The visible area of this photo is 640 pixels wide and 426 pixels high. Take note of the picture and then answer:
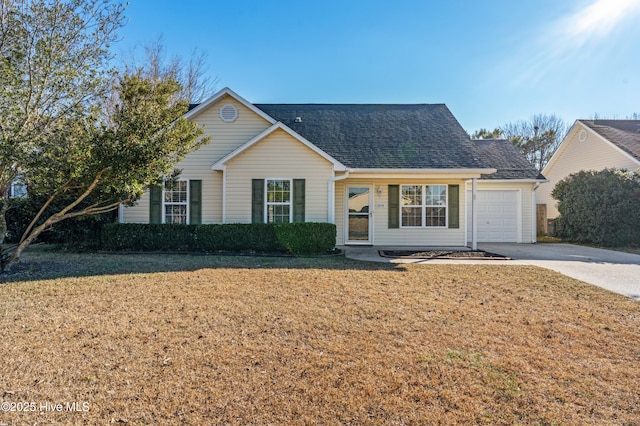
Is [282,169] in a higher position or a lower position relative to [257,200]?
higher

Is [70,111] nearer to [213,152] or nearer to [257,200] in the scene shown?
[213,152]

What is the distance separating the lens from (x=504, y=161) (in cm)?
1511

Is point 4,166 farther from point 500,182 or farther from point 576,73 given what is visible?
point 576,73

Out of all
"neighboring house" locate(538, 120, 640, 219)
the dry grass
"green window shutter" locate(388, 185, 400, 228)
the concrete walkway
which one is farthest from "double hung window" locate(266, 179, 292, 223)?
"neighboring house" locate(538, 120, 640, 219)

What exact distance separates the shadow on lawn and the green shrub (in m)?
10.7

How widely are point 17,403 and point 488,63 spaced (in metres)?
15.5

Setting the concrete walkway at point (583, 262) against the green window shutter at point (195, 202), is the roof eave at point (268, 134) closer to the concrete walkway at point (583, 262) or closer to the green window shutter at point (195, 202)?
the green window shutter at point (195, 202)

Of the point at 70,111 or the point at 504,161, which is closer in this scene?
the point at 70,111

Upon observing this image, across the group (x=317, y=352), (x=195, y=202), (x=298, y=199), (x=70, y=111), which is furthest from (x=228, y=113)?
(x=317, y=352)

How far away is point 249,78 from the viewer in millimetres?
17672

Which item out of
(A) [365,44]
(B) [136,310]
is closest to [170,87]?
(B) [136,310]

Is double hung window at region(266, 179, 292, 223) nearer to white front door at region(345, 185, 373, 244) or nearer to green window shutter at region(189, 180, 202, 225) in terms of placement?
green window shutter at region(189, 180, 202, 225)

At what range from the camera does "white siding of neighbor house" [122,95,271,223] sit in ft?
37.4

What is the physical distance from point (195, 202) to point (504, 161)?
13628mm
